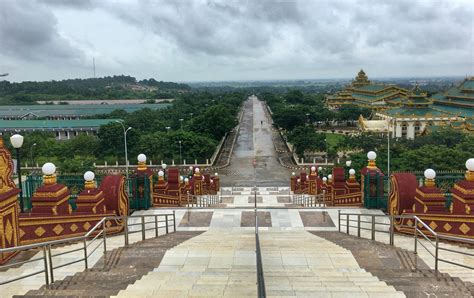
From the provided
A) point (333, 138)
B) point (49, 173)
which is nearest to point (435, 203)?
point (49, 173)

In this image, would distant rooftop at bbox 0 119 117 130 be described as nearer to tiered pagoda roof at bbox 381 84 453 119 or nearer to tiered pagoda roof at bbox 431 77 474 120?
tiered pagoda roof at bbox 381 84 453 119

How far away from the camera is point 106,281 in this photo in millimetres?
8258

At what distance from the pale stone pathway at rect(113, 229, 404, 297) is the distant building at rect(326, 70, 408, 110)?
87.1 m

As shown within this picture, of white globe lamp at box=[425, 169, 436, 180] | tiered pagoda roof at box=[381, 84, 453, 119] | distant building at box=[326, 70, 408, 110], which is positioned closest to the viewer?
white globe lamp at box=[425, 169, 436, 180]

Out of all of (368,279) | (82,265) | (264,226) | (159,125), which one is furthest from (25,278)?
(159,125)

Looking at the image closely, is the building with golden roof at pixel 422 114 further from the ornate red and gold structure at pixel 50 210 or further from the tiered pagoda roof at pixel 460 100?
the ornate red and gold structure at pixel 50 210

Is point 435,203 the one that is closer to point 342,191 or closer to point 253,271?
point 253,271

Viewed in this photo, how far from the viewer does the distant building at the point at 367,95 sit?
97.2m

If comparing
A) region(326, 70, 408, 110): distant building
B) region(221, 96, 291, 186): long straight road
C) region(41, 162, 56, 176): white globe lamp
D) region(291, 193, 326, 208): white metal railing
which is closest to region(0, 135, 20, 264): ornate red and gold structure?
region(41, 162, 56, 176): white globe lamp

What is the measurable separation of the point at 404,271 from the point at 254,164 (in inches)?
1613

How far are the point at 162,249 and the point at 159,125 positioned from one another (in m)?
58.2

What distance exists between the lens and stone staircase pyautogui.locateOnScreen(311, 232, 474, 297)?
297 inches

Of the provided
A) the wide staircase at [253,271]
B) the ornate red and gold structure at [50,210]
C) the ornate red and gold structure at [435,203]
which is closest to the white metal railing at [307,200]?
the ornate red and gold structure at [435,203]

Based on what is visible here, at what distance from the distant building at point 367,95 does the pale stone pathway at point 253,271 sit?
3430 inches
